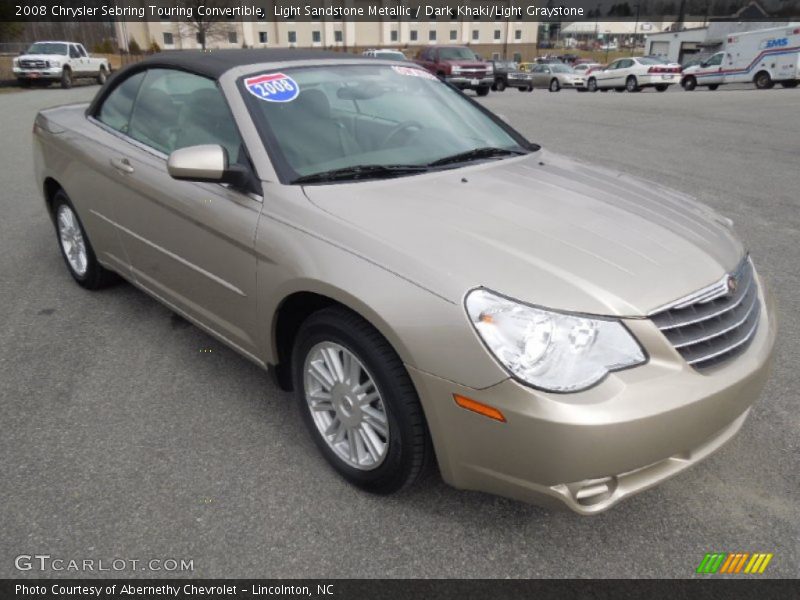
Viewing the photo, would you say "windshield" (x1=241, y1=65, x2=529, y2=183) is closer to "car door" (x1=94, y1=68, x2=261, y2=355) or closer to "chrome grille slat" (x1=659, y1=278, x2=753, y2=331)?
"car door" (x1=94, y1=68, x2=261, y2=355)

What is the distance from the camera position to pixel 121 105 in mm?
3979

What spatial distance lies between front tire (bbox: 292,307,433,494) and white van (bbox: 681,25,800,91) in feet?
96.3

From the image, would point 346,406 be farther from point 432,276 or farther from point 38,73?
point 38,73

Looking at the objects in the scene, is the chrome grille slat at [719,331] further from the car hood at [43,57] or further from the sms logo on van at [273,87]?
the car hood at [43,57]

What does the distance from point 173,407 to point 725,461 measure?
248cm

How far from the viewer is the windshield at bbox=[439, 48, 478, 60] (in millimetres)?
25062

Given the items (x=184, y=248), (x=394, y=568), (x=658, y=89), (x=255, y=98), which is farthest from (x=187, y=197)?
(x=658, y=89)

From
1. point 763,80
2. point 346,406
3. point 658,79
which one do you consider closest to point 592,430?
point 346,406

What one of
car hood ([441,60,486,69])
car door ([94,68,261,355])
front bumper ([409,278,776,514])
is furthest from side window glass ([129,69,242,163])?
car hood ([441,60,486,69])

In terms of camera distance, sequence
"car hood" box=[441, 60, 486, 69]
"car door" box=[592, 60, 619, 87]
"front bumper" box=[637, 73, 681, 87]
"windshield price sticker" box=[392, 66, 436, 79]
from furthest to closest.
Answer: "car door" box=[592, 60, 619, 87] → "front bumper" box=[637, 73, 681, 87] → "car hood" box=[441, 60, 486, 69] → "windshield price sticker" box=[392, 66, 436, 79]

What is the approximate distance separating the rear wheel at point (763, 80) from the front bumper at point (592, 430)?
30.1 m

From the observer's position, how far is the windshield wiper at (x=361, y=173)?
2.72m

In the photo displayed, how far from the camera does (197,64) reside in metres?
3.32

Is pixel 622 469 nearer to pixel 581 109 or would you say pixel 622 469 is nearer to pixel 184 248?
pixel 184 248
